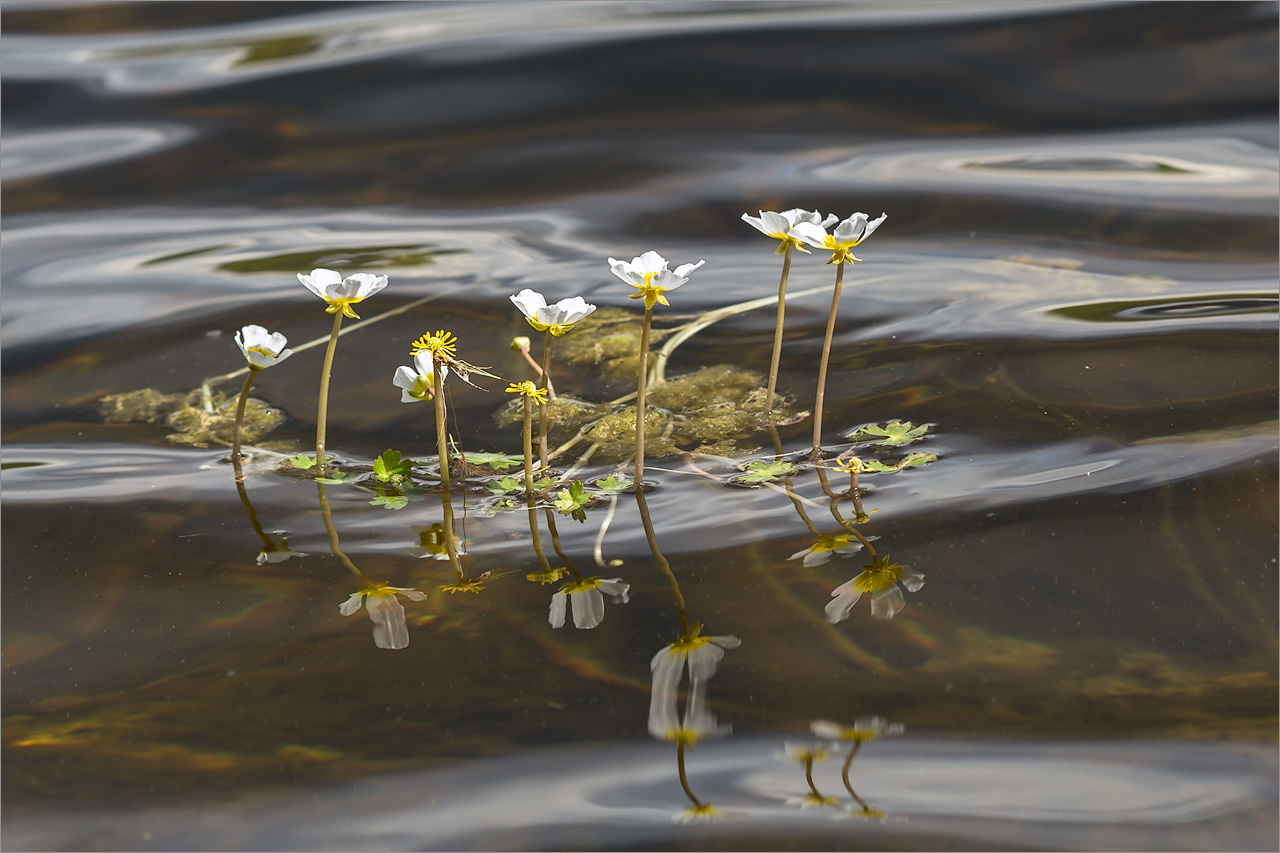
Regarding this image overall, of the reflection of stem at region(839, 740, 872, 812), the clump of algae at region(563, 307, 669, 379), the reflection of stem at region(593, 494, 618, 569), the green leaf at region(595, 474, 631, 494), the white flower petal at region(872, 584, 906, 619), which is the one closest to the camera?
the reflection of stem at region(839, 740, 872, 812)

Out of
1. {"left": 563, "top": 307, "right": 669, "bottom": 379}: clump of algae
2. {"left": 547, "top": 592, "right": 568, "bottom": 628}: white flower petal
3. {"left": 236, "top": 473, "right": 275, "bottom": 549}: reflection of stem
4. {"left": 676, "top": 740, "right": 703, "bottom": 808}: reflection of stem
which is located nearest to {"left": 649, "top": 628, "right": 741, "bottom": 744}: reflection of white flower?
{"left": 676, "top": 740, "right": 703, "bottom": 808}: reflection of stem

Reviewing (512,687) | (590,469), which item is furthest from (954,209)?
(512,687)

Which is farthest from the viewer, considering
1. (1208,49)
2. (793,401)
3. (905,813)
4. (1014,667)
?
(1208,49)

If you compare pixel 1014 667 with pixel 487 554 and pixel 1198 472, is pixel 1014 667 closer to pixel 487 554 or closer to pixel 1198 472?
pixel 1198 472

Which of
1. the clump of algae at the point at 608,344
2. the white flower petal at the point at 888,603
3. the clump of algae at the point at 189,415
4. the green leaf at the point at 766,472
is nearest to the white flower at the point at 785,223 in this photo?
the green leaf at the point at 766,472

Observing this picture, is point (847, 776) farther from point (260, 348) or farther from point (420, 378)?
point (260, 348)

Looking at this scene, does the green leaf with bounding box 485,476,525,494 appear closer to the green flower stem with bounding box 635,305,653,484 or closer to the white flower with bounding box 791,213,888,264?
the green flower stem with bounding box 635,305,653,484
